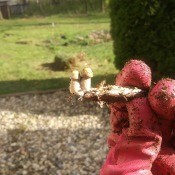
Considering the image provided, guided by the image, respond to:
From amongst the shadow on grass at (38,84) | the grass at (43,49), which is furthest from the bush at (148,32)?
the grass at (43,49)

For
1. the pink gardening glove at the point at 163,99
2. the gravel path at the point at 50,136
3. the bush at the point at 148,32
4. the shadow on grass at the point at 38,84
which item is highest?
the pink gardening glove at the point at 163,99

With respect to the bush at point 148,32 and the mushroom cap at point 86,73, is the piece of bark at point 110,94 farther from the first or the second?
the bush at point 148,32

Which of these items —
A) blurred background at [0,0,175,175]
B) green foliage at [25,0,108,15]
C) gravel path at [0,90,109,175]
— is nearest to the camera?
gravel path at [0,90,109,175]

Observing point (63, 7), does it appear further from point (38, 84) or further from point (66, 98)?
point (66, 98)

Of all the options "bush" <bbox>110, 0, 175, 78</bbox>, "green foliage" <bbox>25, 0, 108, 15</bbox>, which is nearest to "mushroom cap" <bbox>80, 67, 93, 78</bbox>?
"bush" <bbox>110, 0, 175, 78</bbox>

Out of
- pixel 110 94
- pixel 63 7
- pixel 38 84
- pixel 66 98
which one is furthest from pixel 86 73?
pixel 63 7

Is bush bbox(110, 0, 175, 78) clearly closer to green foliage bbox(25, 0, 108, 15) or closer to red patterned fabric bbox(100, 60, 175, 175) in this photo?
red patterned fabric bbox(100, 60, 175, 175)

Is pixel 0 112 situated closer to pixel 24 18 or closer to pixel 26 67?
pixel 26 67

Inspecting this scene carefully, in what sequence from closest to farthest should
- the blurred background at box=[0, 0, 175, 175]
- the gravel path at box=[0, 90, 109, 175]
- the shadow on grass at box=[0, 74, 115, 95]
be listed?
the gravel path at box=[0, 90, 109, 175]
the blurred background at box=[0, 0, 175, 175]
the shadow on grass at box=[0, 74, 115, 95]
